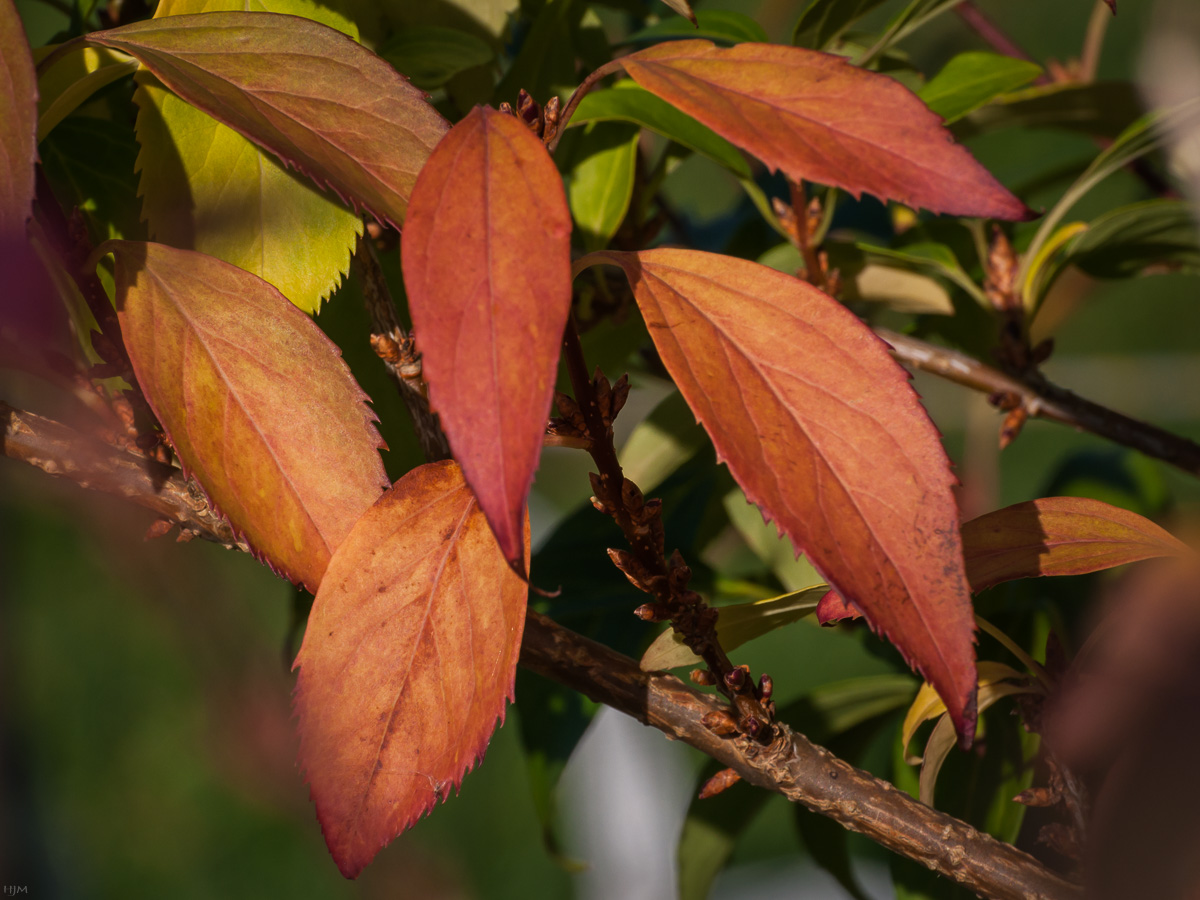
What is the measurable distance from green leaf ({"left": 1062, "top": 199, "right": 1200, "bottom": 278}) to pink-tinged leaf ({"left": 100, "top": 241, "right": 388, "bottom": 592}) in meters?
0.41

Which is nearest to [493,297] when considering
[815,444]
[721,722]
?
[815,444]

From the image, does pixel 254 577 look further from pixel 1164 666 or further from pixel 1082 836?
pixel 1164 666

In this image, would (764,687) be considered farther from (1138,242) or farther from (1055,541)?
(1138,242)

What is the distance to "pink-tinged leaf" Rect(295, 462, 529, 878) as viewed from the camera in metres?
0.21

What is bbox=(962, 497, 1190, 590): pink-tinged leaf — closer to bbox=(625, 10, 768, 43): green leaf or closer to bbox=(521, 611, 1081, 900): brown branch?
bbox=(521, 611, 1081, 900): brown branch

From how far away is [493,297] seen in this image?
0.17 m

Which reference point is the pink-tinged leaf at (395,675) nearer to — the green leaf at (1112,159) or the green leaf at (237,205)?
the green leaf at (237,205)

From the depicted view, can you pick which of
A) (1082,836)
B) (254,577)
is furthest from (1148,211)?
(254,577)

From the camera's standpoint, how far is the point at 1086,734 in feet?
0.93

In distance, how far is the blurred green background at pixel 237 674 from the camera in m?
1.25

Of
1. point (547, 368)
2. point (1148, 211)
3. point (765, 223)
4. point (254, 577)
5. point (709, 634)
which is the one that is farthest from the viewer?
point (254, 577)

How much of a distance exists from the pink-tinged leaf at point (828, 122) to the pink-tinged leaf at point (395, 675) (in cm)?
12

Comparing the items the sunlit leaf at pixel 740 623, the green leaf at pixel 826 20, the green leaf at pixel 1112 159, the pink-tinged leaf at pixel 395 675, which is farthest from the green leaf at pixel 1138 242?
the pink-tinged leaf at pixel 395 675

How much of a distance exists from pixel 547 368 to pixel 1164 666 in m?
0.14
